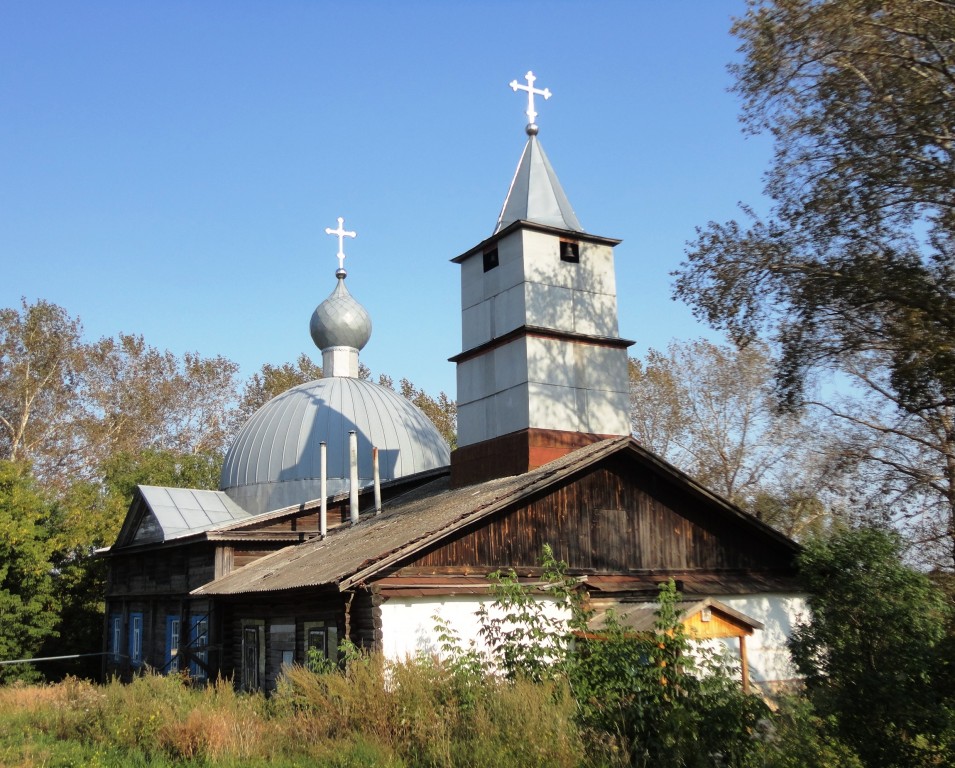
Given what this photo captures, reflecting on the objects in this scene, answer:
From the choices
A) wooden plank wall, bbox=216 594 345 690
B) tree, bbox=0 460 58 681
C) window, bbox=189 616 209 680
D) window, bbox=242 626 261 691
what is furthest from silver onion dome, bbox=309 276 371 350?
window, bbox=242 626 261 691

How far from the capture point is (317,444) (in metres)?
26.2

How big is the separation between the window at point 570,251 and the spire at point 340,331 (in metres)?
10.7

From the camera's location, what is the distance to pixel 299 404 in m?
27.7

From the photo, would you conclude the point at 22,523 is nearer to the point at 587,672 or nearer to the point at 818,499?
the point at 587,672

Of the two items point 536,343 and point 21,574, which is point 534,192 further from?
point 21,574

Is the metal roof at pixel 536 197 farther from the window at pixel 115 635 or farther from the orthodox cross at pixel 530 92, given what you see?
the window at pixel 115 635

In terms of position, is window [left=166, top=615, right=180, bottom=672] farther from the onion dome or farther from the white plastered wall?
the white plastered wall

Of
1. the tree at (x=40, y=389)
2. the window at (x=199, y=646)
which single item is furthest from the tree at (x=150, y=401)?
the window at (x=199, y=646)

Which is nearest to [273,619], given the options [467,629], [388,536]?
[388,536]

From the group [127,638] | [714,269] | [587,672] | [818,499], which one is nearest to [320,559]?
[587,672]

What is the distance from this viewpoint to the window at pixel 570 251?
72.1 ft

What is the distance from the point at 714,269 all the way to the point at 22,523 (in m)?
21.0

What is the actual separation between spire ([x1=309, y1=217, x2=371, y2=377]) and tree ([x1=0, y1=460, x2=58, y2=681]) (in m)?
9.61

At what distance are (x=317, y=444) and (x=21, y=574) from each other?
390 inches
